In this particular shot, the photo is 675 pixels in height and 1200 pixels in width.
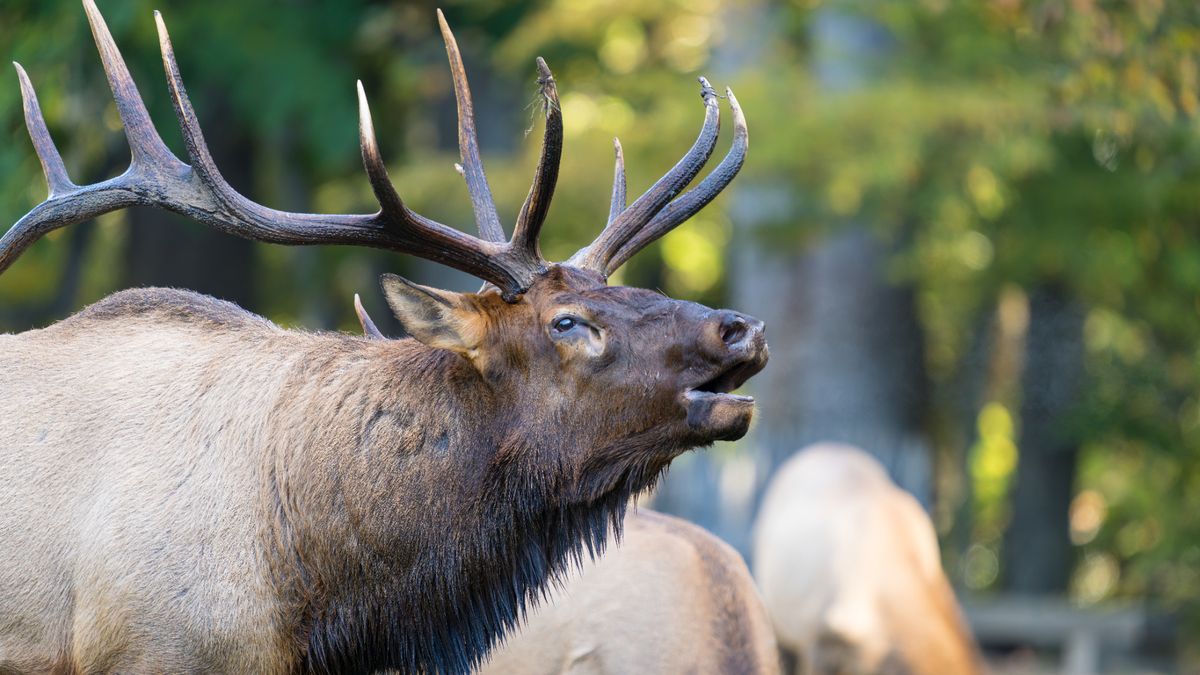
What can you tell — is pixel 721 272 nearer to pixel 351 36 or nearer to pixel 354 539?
pixel 351 36

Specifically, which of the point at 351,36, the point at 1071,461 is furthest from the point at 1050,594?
the point at 351,36

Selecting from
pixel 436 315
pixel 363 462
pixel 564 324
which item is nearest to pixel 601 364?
pixel 564 324

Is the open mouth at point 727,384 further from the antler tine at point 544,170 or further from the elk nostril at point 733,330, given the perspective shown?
the antler tine at point 544,170

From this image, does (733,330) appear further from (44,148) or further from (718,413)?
(44,148)

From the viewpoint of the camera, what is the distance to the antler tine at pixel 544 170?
4.45 metres

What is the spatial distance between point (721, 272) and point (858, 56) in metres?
10.1

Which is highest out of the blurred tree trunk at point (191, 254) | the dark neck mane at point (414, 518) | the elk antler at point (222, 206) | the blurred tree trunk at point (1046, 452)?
the elk antler at point (222, 206)

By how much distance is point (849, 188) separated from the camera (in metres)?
10.5

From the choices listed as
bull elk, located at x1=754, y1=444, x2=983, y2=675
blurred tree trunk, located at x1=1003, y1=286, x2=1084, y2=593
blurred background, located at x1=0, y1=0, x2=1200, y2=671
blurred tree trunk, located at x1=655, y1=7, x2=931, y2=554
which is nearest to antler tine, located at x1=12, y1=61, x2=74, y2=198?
bull elk, located at x1=754, y1=444, x2=983, y2=675

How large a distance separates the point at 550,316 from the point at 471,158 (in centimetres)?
94

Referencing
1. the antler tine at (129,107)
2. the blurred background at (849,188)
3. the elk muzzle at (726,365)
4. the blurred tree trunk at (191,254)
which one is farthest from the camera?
the blurred tree trunk at (191,254)

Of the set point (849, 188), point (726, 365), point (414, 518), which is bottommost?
point (414, 518)

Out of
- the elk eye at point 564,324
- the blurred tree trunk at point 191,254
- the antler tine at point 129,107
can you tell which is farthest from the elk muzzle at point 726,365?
the blurred tree trunk at point 191,254

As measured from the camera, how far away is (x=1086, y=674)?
1259 centimetres
